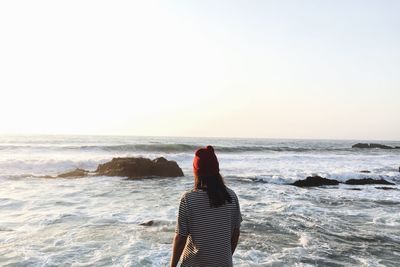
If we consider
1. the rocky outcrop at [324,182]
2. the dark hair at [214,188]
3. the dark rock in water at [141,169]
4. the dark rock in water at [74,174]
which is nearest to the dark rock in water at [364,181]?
the rocky outcrop at [324,182]

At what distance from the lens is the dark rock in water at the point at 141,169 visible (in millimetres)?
24297

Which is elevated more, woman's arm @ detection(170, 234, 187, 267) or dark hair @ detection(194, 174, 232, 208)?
dark hair @ detection(194, 174, 232, 208)

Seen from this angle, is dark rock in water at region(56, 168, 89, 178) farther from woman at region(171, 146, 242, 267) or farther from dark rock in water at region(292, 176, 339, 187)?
woman at region(171, 146, 242, 267)

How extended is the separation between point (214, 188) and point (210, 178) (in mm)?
83

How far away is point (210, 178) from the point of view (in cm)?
326

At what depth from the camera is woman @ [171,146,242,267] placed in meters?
3.25

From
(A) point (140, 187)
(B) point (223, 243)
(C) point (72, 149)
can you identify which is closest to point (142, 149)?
(C) point (72, 149)

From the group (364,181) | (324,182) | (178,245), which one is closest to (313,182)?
(324,182)

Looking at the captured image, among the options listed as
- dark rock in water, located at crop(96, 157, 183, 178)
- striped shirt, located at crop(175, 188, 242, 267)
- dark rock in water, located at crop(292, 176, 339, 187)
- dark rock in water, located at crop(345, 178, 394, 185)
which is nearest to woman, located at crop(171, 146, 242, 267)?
striped shirt, located at crop(175, 188, 242, 267)

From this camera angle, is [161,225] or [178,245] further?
[161,225]

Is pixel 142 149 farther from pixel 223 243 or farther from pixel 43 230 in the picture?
pixel 223 243

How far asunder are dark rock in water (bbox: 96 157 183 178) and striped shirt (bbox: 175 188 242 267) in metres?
20.9

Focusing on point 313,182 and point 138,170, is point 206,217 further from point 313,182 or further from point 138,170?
point 138,170

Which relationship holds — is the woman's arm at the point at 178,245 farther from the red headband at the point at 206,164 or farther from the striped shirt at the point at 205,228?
the red headband at the point at 206,164
